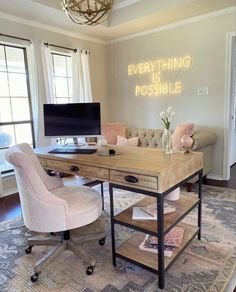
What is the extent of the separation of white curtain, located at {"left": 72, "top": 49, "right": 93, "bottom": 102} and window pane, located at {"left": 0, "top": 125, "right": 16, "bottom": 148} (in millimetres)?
1270

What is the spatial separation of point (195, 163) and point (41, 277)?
1.53m

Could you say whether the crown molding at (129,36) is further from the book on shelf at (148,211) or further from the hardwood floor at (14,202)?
the book on shelf at (148,211)

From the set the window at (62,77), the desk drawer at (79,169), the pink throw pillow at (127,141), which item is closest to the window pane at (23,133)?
the window at (62,77)

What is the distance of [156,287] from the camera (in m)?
1.71

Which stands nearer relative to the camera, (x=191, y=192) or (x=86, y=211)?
(x=86, y=211)

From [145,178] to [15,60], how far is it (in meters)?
3.23

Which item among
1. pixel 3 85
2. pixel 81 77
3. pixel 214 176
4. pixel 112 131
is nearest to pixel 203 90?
pixel 214 176

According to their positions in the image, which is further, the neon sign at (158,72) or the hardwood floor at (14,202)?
the neon sign at (158,72)

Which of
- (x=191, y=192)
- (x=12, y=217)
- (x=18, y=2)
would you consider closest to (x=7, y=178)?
(x=12, y=217)

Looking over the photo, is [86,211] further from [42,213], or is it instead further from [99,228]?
[99,228]

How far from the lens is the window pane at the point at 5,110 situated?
370cm

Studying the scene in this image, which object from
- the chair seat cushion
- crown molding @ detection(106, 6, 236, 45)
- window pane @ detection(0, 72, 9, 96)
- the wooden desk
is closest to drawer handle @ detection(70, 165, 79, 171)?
the wooden desk

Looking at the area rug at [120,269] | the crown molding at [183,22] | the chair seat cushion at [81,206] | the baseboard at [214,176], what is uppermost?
the crown molding at [183,22]

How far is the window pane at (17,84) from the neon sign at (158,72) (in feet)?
6.74
